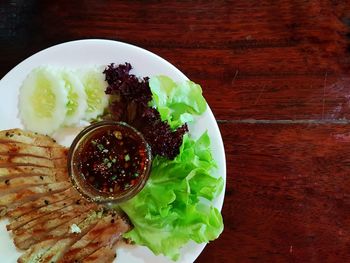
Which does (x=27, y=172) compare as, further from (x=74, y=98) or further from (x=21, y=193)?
(x=74, y=98)

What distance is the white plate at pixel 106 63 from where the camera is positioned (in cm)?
234

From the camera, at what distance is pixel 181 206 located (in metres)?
2.30

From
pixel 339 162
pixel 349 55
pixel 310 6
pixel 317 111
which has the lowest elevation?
pixel 339 162

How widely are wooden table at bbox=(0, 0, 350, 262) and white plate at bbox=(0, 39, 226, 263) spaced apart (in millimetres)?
160

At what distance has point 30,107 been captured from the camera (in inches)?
91.7

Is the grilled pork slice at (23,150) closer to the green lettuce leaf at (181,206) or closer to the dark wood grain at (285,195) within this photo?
the green lettuce leaf at (181,206)

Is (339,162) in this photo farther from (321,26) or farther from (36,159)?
(36,159)

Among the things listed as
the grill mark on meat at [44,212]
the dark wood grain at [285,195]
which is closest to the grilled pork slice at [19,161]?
the grill mark on meat at [44,212]

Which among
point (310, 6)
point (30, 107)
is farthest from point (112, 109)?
point (310, 6)

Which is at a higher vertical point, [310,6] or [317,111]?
[310,6]

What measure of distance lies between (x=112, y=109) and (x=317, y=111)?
83cm

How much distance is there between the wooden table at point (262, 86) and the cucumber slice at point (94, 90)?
25cm

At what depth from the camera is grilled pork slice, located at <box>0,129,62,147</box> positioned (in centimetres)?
231

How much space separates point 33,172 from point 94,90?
38cm
